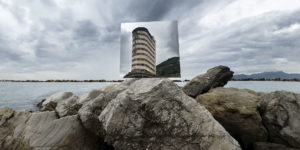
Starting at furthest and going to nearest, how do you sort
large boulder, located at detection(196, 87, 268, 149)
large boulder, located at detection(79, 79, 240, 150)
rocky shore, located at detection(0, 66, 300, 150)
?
1. large boulder, located at detection(196, 87, 268, 149)
2. rocky shore, located at detection(0, 66, 300, 150)
3. large boulder, located at detection(79, 79, 240, 150)

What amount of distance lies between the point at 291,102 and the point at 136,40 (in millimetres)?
8072

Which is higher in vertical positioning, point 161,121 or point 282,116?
point 161,121

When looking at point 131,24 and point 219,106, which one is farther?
point 131,24

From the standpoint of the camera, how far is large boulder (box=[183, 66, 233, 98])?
297 inches

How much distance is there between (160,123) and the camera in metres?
3.23

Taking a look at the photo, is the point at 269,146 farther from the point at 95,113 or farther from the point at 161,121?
the point at 95,113

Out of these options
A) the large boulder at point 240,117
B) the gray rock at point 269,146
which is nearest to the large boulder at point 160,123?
the large boulder at point 240,117

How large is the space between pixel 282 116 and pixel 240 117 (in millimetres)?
1247

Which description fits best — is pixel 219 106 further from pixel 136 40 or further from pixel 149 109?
pixel 136 40

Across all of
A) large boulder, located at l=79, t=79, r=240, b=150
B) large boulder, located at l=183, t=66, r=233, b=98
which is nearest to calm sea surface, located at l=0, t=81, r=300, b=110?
large boulder, located at l=183, t=66, r=233, b=98

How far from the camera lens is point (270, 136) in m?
5.33

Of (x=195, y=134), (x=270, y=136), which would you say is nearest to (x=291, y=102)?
(x=270, y=136)

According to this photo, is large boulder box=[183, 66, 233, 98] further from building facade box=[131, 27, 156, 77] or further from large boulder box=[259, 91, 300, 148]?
building facade box=[131, 27, 156, 77]

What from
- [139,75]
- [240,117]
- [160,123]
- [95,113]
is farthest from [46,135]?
[240,117]
